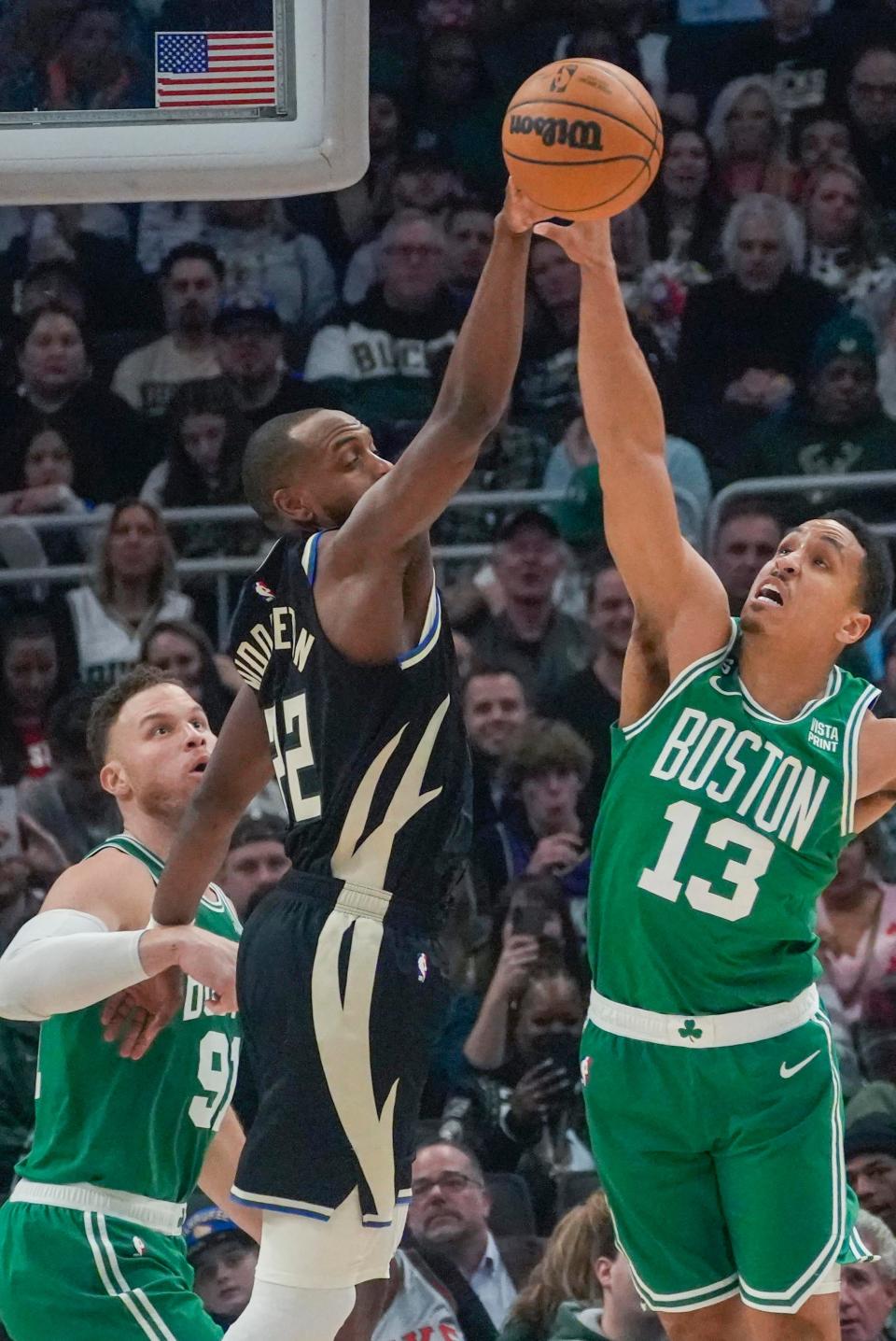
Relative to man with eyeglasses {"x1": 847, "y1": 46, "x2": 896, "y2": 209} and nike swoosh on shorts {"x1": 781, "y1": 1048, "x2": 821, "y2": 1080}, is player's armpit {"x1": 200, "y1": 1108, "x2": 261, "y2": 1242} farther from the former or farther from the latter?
man with eyeglasses {"x1": 847, "y1": 46, "x2": 896, "y2": 209}

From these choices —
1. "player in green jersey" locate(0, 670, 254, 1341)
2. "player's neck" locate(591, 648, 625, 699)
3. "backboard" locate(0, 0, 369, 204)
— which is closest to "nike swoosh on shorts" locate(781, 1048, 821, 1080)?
"player in green jersey" locate(0, 670, 254, 1341)

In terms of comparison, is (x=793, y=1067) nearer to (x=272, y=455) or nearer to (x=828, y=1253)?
(x=828, y=1253)

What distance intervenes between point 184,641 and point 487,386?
168 inches

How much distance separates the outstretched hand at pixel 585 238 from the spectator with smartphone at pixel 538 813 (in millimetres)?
3548

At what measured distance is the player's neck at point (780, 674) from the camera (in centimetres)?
430

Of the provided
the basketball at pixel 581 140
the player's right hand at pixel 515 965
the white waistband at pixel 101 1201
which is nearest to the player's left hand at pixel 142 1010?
the white waistband at pixel 101 1201

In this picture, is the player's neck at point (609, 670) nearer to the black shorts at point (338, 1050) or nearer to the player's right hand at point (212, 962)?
the player's right hand at point (212, 962)

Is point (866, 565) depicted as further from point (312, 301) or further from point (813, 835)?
point (312, 301)

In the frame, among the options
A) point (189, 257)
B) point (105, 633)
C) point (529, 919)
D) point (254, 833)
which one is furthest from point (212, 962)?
point (189, 257)

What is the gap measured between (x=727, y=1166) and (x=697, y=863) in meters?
0.61

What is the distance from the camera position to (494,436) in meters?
8.16

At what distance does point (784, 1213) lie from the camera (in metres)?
4.02

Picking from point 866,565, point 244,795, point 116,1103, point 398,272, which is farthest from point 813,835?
point 398,272

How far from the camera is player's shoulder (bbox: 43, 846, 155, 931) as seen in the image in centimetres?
443
